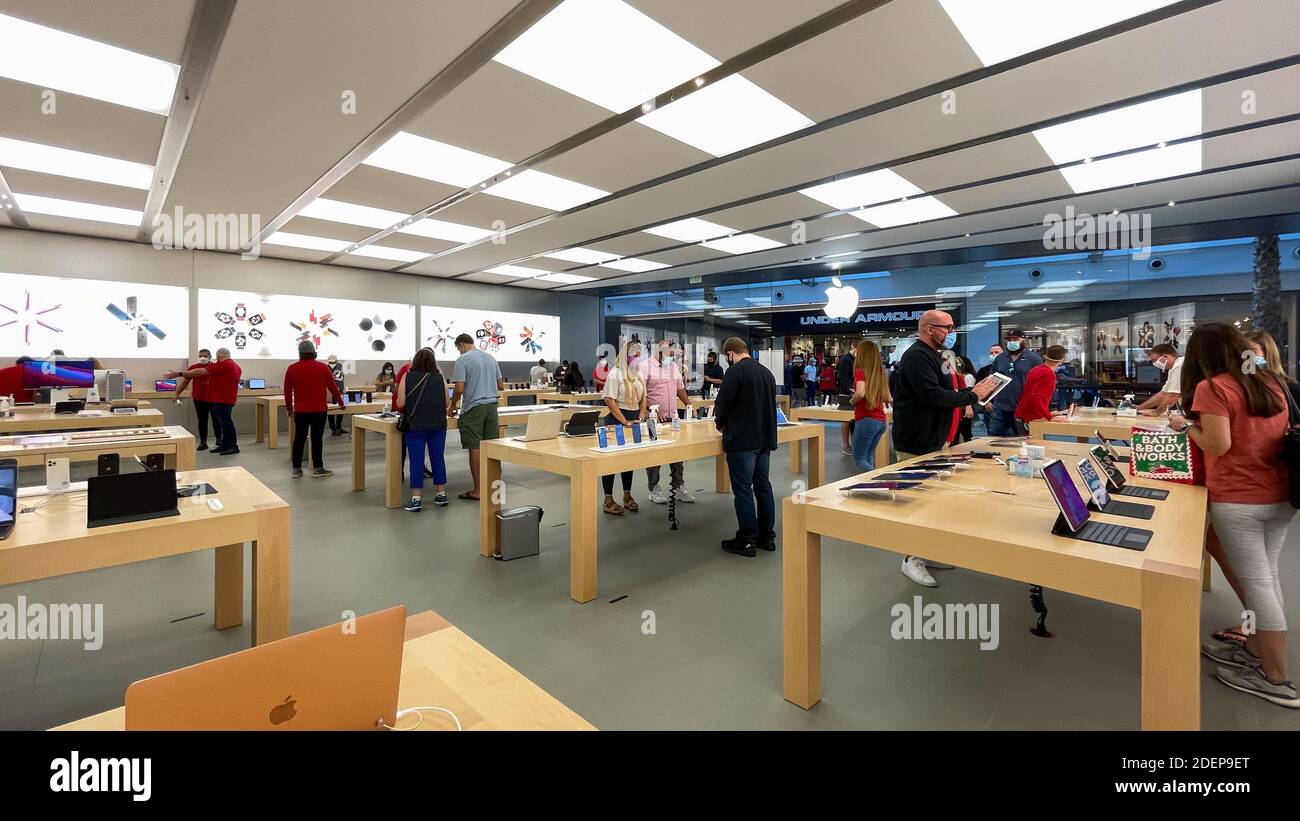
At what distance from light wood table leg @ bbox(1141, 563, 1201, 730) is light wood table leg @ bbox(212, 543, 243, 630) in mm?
3770

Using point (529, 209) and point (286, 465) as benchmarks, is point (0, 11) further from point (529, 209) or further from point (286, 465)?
point (286, 465)

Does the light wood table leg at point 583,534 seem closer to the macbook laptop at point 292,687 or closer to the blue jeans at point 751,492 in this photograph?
the blue jeans at point 751,492

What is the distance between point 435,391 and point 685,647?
141 inches

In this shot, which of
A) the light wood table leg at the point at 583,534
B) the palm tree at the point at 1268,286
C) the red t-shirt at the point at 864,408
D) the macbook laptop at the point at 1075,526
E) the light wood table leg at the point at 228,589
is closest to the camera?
the macbook laptop at the point at 1075,526

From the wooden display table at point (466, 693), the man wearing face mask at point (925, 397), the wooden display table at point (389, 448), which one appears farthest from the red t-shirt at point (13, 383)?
the man wearing face mask at point (925, 397)

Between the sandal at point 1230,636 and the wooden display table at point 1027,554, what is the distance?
2.80 ft

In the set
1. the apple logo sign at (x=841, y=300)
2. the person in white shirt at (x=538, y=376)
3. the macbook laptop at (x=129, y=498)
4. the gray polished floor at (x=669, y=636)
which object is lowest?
the gray polished floor at (x=669, y=636)

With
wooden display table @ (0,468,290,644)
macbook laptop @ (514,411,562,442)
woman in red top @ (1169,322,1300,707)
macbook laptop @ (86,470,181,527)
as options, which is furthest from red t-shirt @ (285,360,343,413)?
woman in red top @ (1169,322,1300,707)

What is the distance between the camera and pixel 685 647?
8.84 feet

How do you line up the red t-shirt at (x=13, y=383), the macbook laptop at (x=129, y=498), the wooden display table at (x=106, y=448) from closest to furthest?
the macbook laptop at (x=129, y=498) → the wooden display table at (x=106, y=448) → the red t-shirt at (x=13, y=383)

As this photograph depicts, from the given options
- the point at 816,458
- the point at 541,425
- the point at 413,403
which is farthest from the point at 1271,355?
the point at 413,403

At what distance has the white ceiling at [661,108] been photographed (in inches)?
131

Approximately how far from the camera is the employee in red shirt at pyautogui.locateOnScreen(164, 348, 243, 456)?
7.82m

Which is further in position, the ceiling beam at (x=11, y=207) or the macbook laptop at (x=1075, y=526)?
the ceiling beam at (x=11, y=207)
